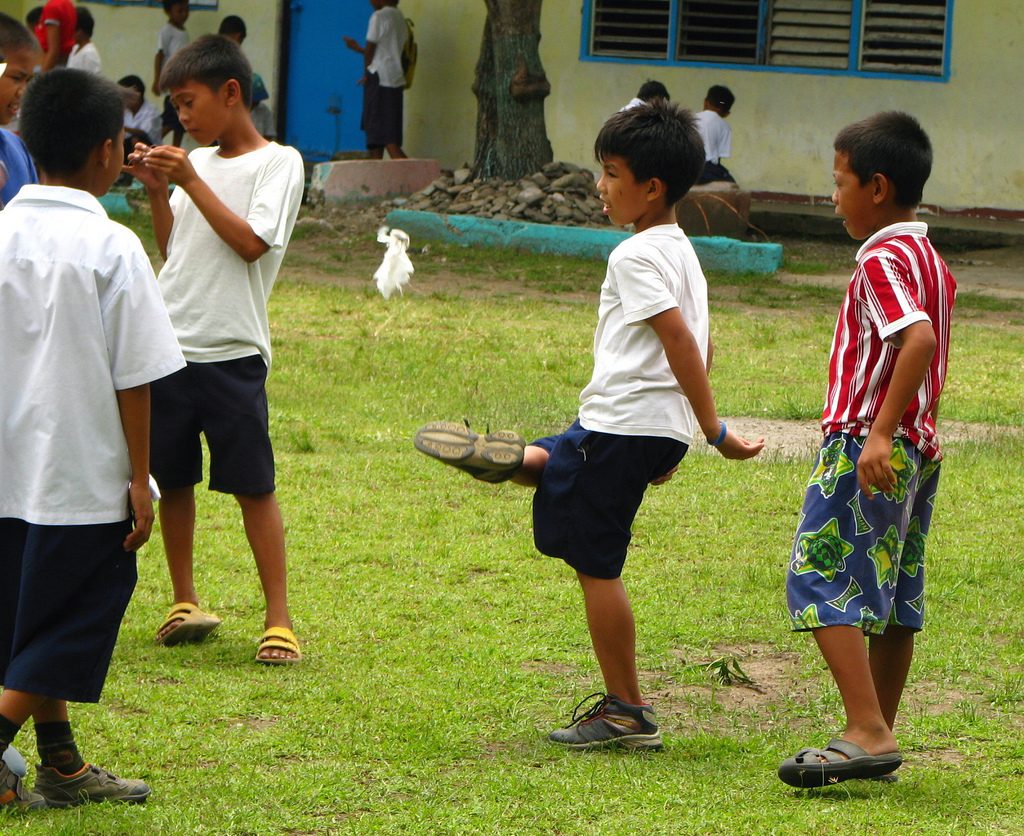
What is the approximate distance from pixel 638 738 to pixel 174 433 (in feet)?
5.14

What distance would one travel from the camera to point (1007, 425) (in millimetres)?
7566

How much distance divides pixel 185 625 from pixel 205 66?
155 cm

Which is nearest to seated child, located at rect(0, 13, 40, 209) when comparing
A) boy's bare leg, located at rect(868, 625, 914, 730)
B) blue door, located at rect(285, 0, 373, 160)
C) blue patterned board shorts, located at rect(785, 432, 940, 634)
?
blue patterned board shorts, located at rect(785, 432, 940, 634)

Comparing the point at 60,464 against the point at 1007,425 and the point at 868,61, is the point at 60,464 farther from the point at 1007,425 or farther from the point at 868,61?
the point at 868,61

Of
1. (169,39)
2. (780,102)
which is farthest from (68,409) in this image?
(169,39)

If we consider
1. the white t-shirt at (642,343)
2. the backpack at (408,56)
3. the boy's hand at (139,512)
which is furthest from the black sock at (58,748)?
the backpack at (408,56)

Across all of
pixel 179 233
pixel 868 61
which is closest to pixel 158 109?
pixel 868 61

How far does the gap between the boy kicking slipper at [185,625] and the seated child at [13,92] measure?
122 centimetres

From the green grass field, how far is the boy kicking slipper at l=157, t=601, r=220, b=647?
0.05 metres

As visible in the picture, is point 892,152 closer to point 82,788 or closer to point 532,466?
point 532,466

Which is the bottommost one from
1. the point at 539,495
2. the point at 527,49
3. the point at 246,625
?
the point at 246,625

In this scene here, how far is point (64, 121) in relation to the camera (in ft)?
10.3

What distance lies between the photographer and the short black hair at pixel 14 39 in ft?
14.1

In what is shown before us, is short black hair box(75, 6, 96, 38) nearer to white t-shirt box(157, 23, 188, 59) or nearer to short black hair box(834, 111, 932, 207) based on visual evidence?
white t-shirt box(157, 23, 188, 59)
